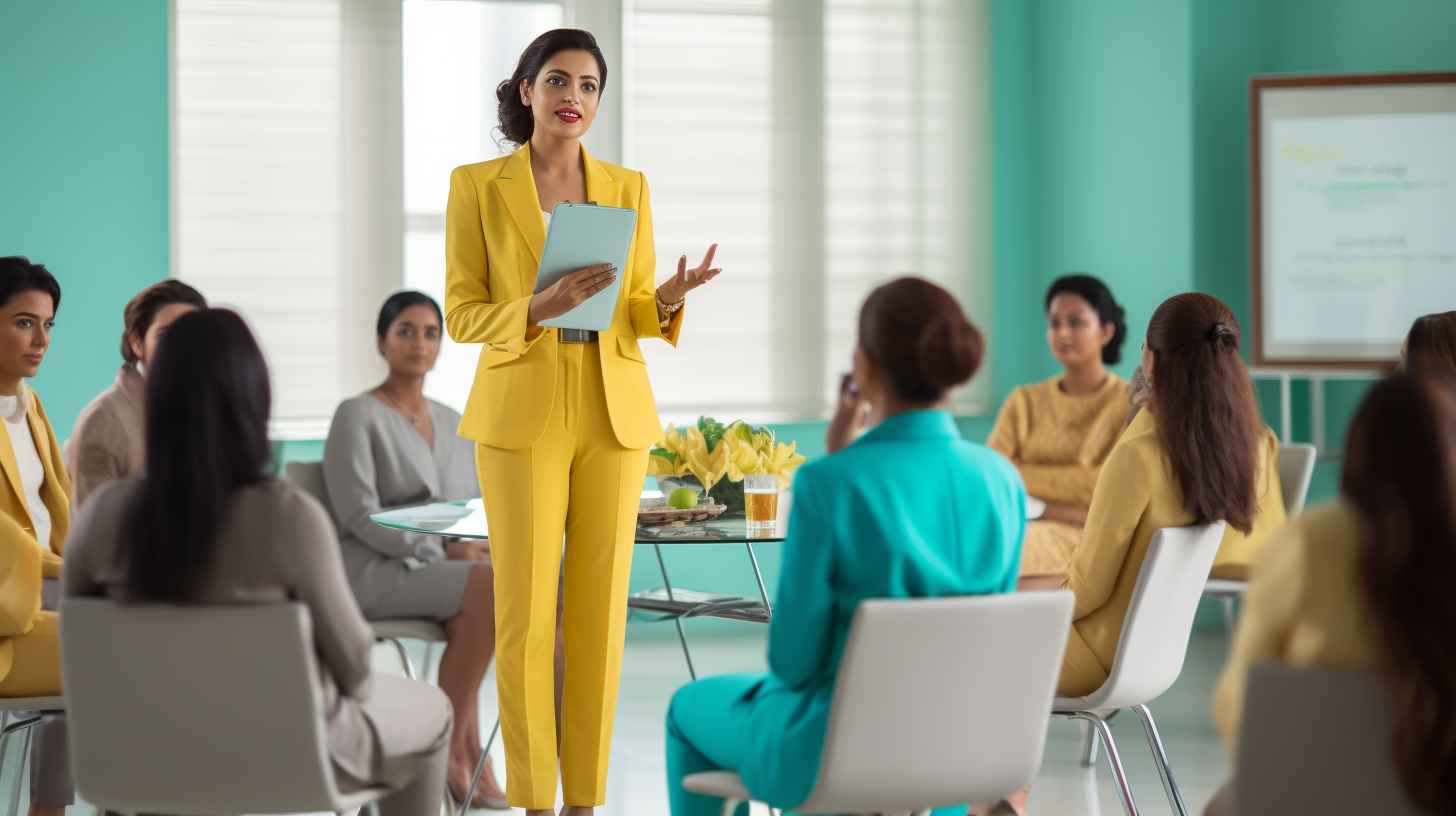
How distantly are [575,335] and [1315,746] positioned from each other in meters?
1.64

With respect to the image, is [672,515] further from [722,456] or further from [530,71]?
[530,71]

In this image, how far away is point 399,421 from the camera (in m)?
3.85

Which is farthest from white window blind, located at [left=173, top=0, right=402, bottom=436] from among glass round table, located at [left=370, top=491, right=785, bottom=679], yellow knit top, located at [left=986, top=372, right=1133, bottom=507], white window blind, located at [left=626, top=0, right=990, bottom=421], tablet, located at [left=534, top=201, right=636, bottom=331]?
tablet, located at [left=534, top=201, right=636, bottom=331]

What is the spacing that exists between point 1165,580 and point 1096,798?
1.19 m

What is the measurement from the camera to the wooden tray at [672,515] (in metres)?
2.88

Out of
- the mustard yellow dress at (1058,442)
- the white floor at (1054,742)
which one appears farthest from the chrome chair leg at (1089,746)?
the mustard yellow dress at (1058,442)

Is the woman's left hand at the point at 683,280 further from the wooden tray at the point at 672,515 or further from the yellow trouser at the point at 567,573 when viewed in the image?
the wooden tray at the point at 672,515

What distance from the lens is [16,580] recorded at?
229cm

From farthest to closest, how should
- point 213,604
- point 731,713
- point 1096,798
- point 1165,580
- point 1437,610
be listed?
1. point 1096,798
2. point 1165,580
3. point 731,713
4. point 213,604
5. point 1437,610

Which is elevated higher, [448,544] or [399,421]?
[399,421]

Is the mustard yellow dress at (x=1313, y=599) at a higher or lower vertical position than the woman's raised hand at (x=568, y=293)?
lower

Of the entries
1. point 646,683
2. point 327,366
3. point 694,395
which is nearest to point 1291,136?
point 694,395

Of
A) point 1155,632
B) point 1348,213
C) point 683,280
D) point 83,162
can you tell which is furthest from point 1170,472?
point 83,162

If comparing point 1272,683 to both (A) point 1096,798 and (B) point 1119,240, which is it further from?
(B) point 1119,240
